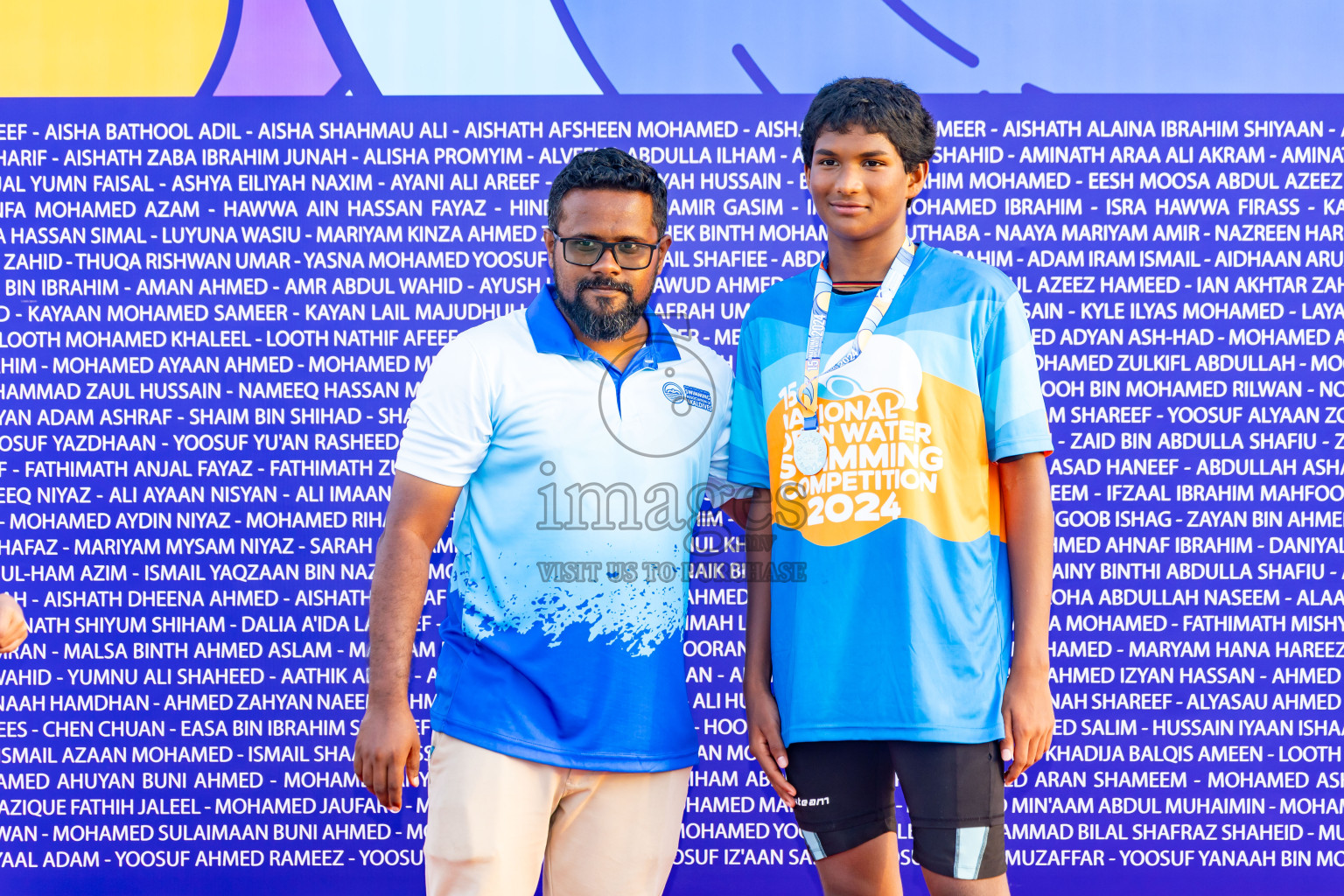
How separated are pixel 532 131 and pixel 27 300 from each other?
5.17 ft

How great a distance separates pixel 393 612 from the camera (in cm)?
189

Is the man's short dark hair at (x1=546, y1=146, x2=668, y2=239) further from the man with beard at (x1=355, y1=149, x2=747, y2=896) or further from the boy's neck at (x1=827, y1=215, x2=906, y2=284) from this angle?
the boy's neck at (x1=827, y1=215, x2=906, y2=284)

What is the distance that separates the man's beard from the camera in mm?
1960

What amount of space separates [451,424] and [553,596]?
405 millimetres

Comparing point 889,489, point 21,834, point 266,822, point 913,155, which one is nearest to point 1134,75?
point 913,155

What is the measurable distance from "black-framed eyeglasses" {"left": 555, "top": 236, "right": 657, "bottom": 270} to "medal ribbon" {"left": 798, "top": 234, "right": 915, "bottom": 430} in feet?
1.25

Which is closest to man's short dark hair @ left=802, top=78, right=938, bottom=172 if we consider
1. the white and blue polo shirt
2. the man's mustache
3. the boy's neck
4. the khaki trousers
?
the boy's neck

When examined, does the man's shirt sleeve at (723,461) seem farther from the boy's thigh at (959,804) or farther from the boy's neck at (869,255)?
the boy's thigh at (959,804)

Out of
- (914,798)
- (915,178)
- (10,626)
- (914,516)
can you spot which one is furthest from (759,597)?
(10,626)

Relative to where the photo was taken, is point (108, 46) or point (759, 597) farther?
point (108, 46)

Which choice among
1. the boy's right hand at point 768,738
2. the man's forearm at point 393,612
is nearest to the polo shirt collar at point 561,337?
the man's forearm at point 393,612

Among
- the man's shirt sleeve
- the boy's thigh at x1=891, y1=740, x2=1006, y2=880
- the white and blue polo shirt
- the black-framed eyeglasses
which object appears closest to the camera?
the boy's thigh at x1=891, y1=740, x2=1006, y2=880

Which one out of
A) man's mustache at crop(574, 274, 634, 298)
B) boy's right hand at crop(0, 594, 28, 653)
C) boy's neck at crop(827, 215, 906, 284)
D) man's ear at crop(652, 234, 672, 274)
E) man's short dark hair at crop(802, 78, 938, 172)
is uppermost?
man's short dark hair at crop(802, 78, 938, 172)

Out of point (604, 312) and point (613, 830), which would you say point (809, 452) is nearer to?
point (604, 312)
